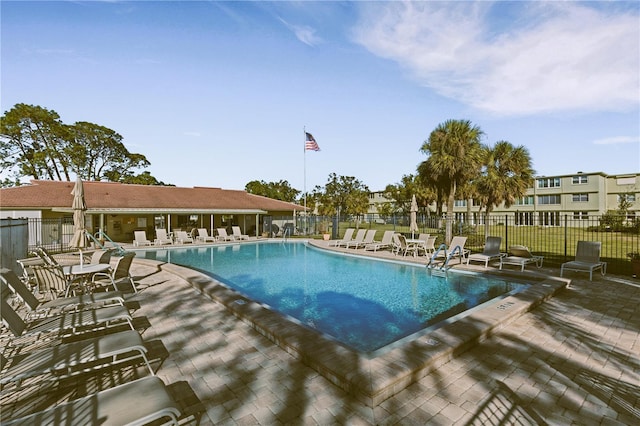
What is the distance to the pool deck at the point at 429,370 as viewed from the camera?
3059mm

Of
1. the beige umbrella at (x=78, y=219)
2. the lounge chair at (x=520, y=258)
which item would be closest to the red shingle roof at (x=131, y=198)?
the beige umbrella at (x=78, y=219)

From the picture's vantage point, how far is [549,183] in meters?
46.8

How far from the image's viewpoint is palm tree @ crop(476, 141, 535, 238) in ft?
67.9

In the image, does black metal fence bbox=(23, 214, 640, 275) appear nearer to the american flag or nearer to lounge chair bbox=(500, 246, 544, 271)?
lounge chair bbox=(500, 246, 544, 271)

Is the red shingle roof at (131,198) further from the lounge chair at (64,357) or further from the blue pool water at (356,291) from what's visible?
the lounge chair at (64,357)

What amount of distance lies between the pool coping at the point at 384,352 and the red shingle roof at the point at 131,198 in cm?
1904

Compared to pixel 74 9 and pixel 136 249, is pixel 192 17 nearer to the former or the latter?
pixel 74 9

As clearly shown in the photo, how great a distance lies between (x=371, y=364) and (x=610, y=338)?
4196 millimetres

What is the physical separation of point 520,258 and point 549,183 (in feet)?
152

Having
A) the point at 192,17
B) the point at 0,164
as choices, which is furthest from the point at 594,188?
the point at 0,164

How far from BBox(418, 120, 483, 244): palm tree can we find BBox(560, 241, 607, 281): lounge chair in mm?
8435

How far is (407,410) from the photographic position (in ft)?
10.2

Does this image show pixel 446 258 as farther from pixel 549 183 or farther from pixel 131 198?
pixel 549 183

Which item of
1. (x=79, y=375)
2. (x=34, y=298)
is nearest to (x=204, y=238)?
(x=34, y=298)
